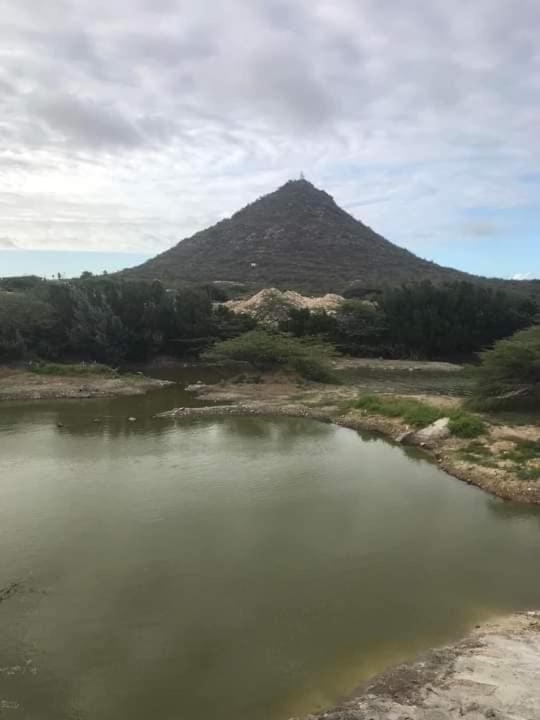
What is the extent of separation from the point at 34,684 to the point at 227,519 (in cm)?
607

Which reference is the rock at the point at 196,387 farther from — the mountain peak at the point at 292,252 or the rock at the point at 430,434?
the mountain peak at the point at 292,252

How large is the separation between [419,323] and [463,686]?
39510mm

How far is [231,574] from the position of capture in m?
→ 10.7

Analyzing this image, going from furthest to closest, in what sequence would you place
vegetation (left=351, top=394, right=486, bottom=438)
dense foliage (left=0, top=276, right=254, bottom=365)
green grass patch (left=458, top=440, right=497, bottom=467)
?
dense foliage (left=0, top=276, right=254, bottom=365), vegetation (left=351, top=394, right=486, bottom=438), green grass patch (left=458, top=440, right=497, bottom=467)

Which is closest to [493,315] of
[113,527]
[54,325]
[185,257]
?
[54,325]

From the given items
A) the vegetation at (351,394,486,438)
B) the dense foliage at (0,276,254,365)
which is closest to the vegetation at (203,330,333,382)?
the vegetation at (351,394,486,438)

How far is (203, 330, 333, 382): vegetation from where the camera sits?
103ft

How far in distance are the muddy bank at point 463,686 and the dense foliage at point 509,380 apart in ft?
49.1

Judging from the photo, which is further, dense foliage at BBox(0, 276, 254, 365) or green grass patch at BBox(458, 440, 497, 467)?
dense foliage at BBox(0, 276, 254, 365)

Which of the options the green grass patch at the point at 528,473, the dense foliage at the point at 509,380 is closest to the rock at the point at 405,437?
the dense foliage at the point at 509,380

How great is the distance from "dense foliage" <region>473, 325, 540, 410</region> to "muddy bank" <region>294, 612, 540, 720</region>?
49.1 feet

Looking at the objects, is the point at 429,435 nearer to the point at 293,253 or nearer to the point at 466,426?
the point at 466,426

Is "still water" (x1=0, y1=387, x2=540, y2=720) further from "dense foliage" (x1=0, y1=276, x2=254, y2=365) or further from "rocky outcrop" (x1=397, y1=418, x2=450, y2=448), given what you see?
"dense foliage" (x1=0, y1=276, x2=254, y2=365)

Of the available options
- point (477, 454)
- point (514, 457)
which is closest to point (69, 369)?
point (477, 454)
